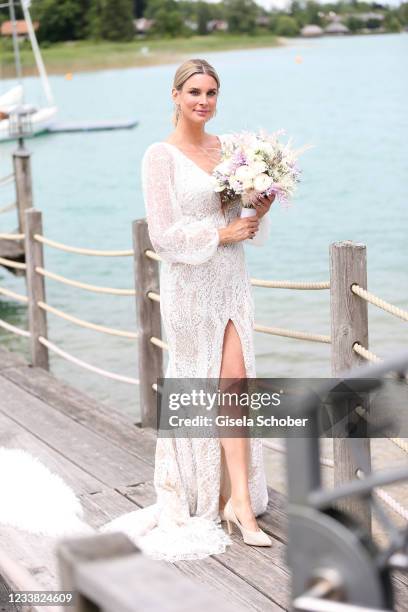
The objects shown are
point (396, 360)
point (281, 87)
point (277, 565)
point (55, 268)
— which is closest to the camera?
point (396, 360)

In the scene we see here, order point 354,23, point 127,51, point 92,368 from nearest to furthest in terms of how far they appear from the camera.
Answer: point 92,368 → point 127,51 → point 354,23

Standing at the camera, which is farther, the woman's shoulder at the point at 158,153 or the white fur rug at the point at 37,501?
the white fur rug at the point at 37,501

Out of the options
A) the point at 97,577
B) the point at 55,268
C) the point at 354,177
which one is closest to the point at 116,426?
the point at 97,577

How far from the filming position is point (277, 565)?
3.66 m

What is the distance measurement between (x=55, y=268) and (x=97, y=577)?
695 inches

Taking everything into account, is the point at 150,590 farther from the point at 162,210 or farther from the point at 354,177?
the point at 354,177

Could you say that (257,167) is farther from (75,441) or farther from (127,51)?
(127,51)

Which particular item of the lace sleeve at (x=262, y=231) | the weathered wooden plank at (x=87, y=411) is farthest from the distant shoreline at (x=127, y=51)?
the lace sleeve at (x=262, y=231)

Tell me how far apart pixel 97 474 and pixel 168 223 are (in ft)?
4.32

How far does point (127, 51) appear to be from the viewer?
86.6 m

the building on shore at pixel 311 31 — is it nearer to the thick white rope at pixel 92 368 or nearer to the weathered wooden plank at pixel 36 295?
the weathered wooden plank at pixel 36 295

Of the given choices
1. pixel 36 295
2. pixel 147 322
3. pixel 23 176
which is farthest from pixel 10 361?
pixel 23 176

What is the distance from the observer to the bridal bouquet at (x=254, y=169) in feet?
12.4

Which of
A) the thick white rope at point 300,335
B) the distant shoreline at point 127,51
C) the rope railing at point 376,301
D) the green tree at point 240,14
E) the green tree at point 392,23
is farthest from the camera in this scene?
the green tree at point 392,23
